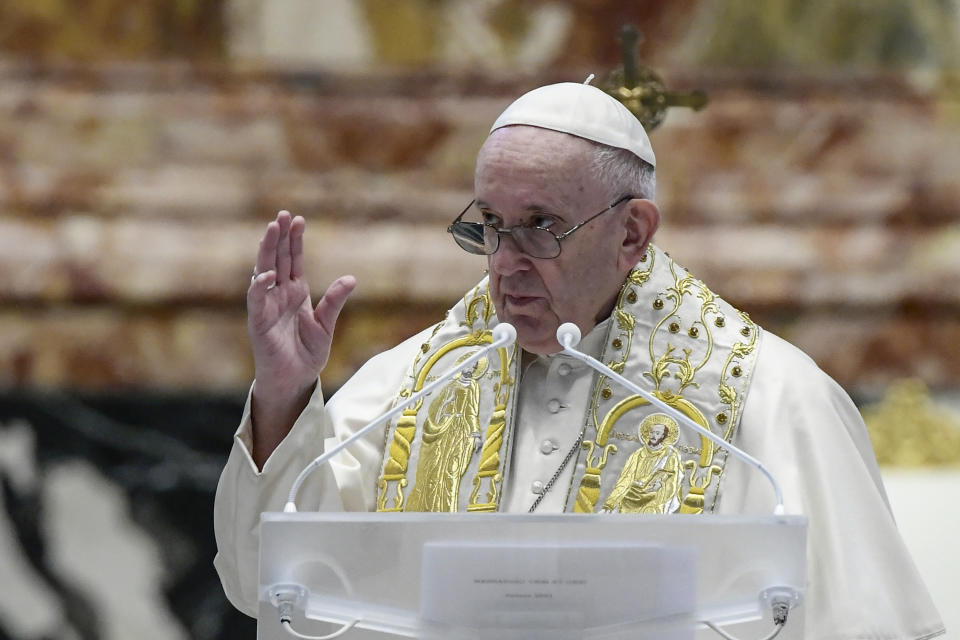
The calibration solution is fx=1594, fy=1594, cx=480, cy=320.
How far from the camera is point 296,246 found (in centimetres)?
299

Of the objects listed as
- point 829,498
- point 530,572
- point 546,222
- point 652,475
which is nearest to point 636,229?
point 546,222

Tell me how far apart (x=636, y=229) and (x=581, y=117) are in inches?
10.6

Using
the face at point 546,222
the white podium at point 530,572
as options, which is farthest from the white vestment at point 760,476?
the white podium at point 530,572

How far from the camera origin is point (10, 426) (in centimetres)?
530

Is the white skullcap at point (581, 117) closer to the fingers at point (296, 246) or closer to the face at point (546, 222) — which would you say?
the face at point (546, 222)

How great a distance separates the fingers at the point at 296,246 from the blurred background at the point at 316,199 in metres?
2.33

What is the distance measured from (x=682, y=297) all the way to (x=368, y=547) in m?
1.41

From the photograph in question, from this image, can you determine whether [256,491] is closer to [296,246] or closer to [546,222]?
[296,246]

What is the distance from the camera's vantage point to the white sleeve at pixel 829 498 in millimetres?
3064

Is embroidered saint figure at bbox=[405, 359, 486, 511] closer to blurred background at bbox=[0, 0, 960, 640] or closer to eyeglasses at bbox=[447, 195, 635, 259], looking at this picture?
eyeglasses at bbox=[447, 195, 635, 259]

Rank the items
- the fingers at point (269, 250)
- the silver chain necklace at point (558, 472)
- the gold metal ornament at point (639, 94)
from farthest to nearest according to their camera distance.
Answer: the gold metal ornament at point (639, 94)
the silver chain necklace at point (558, 472)
the fingers at point (269, 250)

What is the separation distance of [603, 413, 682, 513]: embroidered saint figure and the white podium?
86 cm

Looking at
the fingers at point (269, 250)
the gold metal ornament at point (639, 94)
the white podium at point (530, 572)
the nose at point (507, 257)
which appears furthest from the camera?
the gold metal ornament at point (639, 94)

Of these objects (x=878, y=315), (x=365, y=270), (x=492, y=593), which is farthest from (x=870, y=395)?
(x=492, y=593)
